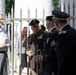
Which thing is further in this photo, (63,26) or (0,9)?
(0,9)

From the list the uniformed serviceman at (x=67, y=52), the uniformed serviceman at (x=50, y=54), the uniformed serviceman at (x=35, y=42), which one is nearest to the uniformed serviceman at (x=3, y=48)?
the uniformed serviceman at (x=35, y=42)

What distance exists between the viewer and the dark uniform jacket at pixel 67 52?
4.75 m

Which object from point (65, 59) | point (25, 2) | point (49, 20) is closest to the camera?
point (65, 59)

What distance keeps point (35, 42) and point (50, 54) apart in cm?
117

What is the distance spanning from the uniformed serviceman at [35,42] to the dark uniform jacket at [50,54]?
0.56 meters

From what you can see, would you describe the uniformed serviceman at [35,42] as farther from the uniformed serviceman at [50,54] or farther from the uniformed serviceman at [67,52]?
the uniformed serviceman at [67,52]

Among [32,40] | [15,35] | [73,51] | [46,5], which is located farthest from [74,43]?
[46,5]

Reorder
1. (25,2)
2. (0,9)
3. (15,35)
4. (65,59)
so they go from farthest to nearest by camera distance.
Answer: (0,9)
(25,2)
(15,35)
(65,59)

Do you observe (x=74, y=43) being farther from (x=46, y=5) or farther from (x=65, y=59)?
(x=46, y=5)

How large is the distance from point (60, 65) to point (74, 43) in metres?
0.34

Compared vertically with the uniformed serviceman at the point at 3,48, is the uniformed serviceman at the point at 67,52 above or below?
above

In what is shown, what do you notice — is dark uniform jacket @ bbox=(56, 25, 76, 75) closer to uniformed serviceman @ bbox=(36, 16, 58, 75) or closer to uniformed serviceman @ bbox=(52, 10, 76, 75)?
uniformed serviceman @ bbox=(52, 10, 76, 75)

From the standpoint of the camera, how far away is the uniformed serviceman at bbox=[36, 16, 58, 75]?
6.07 metres

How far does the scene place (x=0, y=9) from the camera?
961cm
